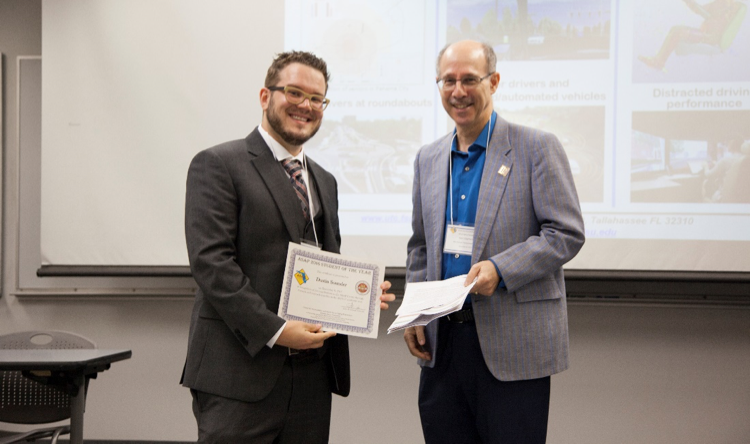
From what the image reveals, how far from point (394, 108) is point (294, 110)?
1.67 meters

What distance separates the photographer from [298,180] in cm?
199

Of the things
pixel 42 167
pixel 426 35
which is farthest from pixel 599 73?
pixel 42 167

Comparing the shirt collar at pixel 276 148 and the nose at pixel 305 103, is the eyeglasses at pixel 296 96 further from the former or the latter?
the shirt collar at pixel 276 148

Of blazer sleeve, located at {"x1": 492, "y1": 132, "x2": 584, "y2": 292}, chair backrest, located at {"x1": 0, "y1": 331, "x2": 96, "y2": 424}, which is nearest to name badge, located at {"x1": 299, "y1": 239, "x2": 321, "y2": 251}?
blazer sleeve, located at {"x1": 492, "y1": 132, "x2": 584, "y2": 292}

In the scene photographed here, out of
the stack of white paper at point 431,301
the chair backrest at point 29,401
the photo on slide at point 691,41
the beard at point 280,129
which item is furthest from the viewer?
the photo on slide at point 691,41

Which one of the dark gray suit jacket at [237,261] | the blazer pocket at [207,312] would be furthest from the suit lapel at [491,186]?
the blazer pocket at [207,312]

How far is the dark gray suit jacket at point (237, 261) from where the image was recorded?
1.77m

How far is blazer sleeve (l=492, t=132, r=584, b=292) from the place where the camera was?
1.84 metres

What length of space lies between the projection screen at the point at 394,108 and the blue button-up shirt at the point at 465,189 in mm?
1463

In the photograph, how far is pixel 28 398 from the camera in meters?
2.89

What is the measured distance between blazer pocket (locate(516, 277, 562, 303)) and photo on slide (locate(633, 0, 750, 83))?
1961 mm

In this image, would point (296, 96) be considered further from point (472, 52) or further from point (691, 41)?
point (691, 41)

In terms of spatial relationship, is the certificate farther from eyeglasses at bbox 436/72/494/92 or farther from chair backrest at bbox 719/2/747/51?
chair backrest at bbox 719/2/747/51

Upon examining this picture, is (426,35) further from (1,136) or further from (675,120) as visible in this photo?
(1,136)
